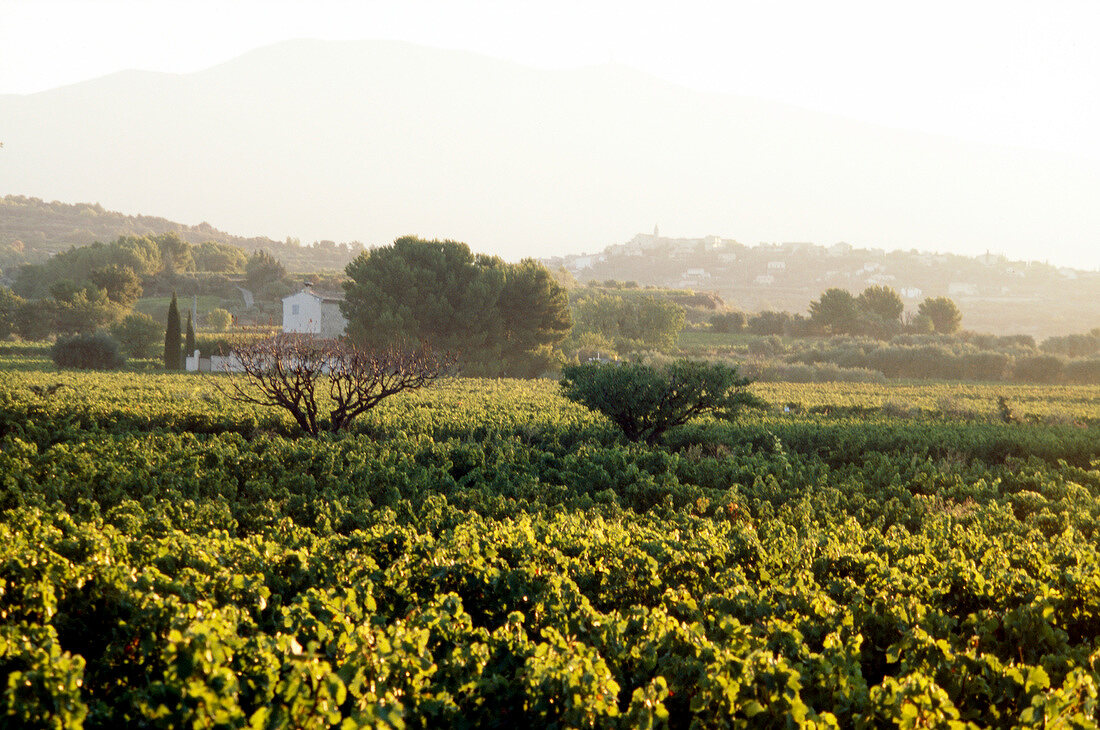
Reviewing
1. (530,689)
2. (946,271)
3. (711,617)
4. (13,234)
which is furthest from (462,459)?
(946,271)

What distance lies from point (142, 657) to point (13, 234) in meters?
148

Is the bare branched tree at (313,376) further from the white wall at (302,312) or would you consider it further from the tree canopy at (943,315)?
the tree canopy at (943,315)

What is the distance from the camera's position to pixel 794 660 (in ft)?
15.9

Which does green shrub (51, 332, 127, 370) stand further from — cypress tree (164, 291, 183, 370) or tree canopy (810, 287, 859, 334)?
tree canopy (810, 287, 859, 334)

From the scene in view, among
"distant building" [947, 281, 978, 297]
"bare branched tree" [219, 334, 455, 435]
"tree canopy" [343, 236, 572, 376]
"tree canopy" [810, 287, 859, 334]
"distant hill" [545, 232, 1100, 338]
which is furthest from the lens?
"distant building" [947, 281, 978, 297]

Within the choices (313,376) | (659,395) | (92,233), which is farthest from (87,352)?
(92,233)

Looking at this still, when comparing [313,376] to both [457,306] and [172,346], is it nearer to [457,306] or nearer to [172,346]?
[457,306]

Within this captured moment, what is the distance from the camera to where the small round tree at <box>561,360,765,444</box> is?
17312 mm

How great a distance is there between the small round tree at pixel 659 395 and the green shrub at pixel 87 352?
30.8 m

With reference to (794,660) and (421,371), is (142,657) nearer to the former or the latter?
(794,660)

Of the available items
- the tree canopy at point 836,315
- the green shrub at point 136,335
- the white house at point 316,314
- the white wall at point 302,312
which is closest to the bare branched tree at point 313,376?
the green shrub at point 136,335

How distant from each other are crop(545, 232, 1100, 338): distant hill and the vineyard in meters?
97.9

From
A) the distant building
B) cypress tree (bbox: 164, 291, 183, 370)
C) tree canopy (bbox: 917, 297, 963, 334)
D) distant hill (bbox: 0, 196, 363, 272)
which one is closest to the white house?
cypress tree (bbox: 164, 291, 183, 370)

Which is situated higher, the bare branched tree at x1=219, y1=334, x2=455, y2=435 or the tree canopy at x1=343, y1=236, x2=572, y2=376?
the tree canopy at x1=343, y1=236, x2=572, y2=376
